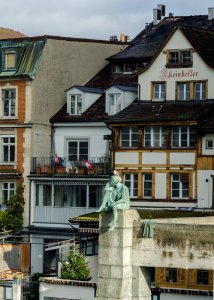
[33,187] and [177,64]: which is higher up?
[177,64]

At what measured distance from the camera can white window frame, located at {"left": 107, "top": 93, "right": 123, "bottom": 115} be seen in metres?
78.5

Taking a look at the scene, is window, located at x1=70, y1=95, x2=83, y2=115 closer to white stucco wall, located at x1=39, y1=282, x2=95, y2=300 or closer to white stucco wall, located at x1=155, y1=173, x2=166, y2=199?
white stucco wall, located at x1=155, y1=173, x2=166, y2=199

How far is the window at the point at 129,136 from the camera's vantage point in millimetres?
74250

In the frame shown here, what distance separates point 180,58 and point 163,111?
332 cm

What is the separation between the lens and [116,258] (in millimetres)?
46688

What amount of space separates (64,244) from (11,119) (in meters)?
14.5

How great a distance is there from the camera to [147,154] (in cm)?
7394

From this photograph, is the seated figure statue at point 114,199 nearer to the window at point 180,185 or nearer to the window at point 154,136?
the window at point 180,185

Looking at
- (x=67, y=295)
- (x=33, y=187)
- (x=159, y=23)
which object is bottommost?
(x=67, y=295)

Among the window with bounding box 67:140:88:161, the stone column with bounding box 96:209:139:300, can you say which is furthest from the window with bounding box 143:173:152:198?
the stone column with bounding box 96:209:139:300

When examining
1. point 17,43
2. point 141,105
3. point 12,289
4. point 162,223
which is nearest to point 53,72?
point 17,43

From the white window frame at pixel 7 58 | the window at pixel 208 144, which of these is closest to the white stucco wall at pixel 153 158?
the window at pixel 208 144

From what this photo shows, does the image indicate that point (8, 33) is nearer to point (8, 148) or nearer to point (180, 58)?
point (8, 148)

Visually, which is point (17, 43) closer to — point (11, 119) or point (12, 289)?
point (11, 119)
